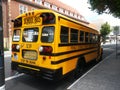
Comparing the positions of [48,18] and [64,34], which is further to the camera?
[64,34]

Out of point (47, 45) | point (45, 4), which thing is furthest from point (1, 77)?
point (45, 4)

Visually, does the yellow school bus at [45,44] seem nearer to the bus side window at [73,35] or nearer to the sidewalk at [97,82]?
the bus side window at [73,35]

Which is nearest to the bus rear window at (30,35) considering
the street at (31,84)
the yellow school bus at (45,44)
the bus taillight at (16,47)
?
the yellow school bus at (45,44)

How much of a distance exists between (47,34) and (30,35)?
2.87ft

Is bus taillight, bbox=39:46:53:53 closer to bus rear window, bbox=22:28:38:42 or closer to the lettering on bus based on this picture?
bus rear window, bbox=22:28:38:42

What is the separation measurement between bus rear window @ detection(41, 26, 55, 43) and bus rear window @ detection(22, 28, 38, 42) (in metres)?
0.34

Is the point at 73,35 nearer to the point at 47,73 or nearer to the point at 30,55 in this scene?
the point at 30,55

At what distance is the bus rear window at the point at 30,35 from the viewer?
706cm

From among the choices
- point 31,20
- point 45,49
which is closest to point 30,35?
point 31,20

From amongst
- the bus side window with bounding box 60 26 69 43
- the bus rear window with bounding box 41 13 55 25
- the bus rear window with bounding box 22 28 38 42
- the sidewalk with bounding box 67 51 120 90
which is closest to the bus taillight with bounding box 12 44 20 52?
the bus rear window with bounding box 22 28 38 42

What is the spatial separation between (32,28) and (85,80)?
2.89 m

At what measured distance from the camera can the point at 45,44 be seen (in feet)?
21.9

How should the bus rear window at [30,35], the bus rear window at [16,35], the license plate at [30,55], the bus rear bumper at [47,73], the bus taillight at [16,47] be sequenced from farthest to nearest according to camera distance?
the bus rear window at [16,35] → the bus taillight at [16,47] → the bus rear window at [30,35] → the license plate at [30,55] → the bus rear bumper at [47,73]

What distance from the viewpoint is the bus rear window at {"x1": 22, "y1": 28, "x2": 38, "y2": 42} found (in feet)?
23.2
